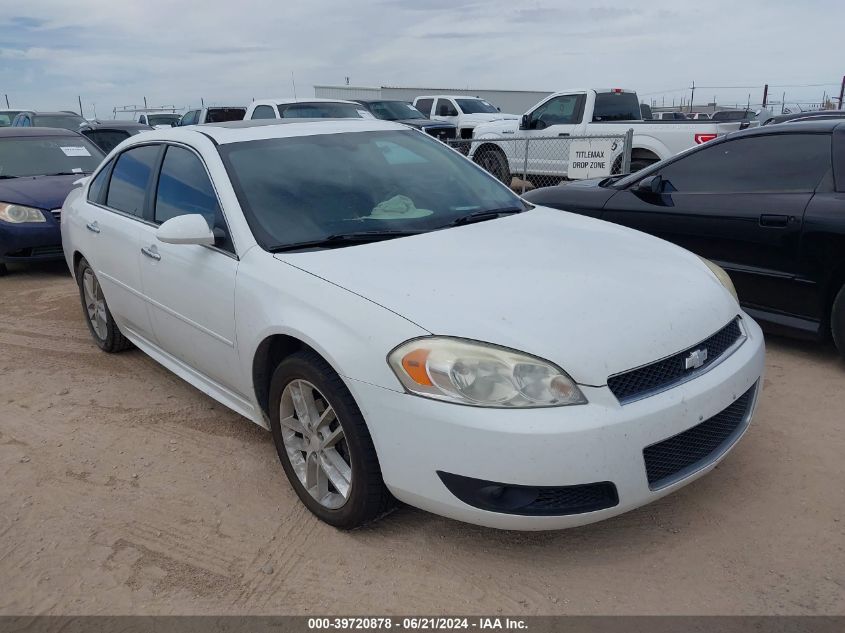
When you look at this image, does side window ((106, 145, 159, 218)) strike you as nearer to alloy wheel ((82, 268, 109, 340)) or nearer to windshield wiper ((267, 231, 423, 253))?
alloy wheel ((82, 268, 109, 340))

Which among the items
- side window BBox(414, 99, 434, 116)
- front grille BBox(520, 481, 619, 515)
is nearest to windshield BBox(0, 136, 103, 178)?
front grille BBox(520, 481, 619, 515)

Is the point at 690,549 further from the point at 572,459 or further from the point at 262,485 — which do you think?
the point at 262,485

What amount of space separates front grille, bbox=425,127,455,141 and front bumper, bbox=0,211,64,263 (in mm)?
8699

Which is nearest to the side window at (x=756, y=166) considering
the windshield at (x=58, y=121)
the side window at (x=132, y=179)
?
the side window at (x=132, y=179)

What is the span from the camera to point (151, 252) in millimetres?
3836

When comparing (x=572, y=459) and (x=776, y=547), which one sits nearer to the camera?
(x=572, y=459)

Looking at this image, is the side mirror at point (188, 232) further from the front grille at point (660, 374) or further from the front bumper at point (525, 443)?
the front grille at point (660, 374)

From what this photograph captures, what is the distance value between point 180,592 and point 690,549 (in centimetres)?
189

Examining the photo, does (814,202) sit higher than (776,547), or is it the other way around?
(814,202)

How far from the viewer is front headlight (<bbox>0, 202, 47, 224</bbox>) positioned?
7379 mm

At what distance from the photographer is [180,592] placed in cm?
257

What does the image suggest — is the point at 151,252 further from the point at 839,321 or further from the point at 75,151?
the point at 75,151
